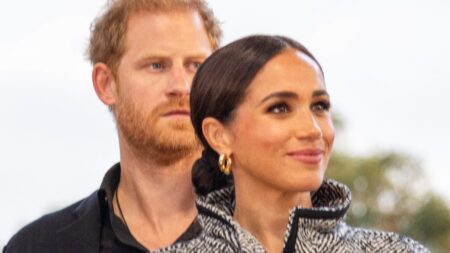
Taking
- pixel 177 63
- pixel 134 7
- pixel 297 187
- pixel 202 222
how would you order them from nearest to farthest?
pixel 297 187 → pixel 202 222 → pixel 177 63 → pixel 134 7

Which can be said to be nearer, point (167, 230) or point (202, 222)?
point (202, 222)

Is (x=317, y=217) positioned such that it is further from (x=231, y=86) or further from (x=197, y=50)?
(x=197, y=50)

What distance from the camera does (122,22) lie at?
4.39m

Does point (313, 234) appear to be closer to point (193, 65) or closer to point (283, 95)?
point (283, 95)

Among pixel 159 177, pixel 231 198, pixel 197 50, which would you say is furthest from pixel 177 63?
pixel 231 198

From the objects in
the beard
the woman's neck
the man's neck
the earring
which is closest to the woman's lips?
the woman's neck

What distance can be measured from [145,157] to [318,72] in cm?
126

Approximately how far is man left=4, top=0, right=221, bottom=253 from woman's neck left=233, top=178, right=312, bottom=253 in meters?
0.95

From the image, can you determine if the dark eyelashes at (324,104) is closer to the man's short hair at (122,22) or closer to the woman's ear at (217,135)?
the woman's ear at (217,135)

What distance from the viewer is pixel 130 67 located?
167 inches

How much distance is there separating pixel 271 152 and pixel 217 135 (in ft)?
0.65

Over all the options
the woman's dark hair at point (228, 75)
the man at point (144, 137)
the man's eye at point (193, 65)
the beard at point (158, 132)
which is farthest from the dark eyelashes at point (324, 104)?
the man's eye at point (193, 65)

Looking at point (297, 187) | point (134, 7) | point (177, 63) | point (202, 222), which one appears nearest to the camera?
point (297, 187)

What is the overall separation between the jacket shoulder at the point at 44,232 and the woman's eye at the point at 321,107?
146cm
